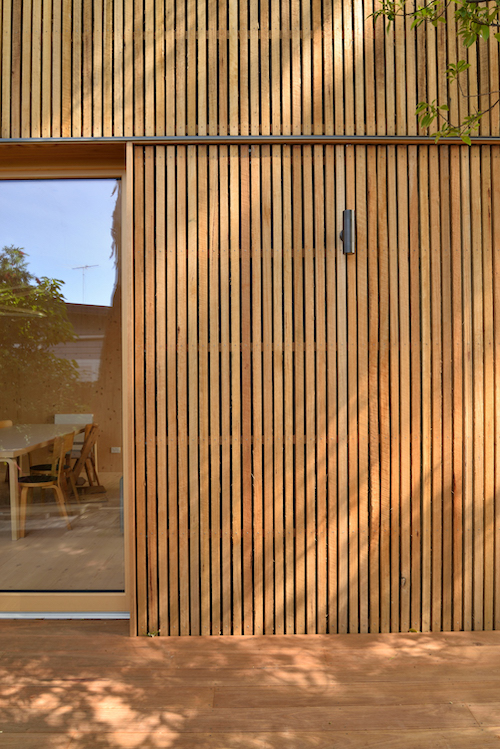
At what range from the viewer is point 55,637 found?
3.42 meters

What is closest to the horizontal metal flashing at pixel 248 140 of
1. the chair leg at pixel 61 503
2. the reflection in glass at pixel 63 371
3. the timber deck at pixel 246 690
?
the reflection in glass at pixel 63 371

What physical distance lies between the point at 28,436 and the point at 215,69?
3.01m

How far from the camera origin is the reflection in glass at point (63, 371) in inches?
149

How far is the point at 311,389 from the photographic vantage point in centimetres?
355

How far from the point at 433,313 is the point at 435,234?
0.57 m

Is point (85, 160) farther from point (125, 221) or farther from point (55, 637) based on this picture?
point (55, 637)

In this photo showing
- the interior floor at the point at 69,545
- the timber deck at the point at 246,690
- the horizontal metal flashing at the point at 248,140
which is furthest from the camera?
the interior floor at the point at 69,545

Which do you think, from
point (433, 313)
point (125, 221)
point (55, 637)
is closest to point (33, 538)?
point (55, 637)

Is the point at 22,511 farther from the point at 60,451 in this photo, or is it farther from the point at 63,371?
the point at 63,371

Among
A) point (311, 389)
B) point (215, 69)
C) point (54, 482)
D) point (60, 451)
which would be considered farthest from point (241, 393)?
point (215, 69)

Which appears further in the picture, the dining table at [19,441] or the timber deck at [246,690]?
the dining table at [19,441]

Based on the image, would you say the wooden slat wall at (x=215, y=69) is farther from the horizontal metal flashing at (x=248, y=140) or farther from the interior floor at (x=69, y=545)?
the interior floor at (x=69, y=545)

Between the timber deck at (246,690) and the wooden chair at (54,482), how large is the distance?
0.78 metres

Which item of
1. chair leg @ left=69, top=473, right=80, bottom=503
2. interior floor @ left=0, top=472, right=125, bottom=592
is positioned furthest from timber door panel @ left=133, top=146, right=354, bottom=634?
chair leg @ left=69, top=473, right=80, bottom=503
